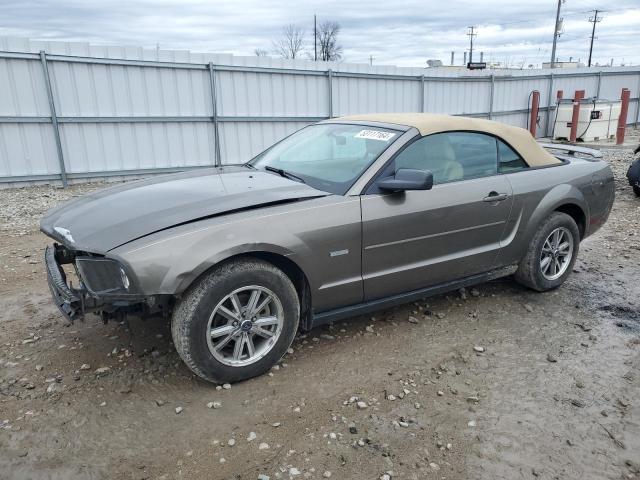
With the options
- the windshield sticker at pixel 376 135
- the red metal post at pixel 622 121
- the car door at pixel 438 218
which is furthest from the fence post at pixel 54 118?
the red metal post at pixel 622 121

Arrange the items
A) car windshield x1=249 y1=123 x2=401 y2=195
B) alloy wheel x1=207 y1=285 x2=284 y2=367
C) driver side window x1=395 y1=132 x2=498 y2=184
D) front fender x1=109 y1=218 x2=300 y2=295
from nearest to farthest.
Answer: front fender x1=109 y1=218 x2=300 y2=295 → alloy wheel x1=207 y1=285 x2=284 y2=367 → car windshield x1=249 y1=123 x2=401 y2=195 → driver side window x1=395 y1=132 x2=498 y2=184

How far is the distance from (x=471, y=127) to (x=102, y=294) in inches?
117

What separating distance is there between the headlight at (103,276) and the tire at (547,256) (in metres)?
3.25

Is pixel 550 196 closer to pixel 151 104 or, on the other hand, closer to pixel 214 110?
pixel 214 110

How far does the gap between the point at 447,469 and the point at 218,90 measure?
32.4ft

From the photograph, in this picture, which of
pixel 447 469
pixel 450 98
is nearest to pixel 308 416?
pixel 447 469

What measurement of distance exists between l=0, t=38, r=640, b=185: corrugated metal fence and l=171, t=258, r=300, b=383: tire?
26.4 ft

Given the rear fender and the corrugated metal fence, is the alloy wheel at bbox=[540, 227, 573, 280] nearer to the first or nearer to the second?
the rear fender

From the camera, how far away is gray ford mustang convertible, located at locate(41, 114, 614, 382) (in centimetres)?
280

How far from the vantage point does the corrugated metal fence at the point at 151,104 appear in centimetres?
912

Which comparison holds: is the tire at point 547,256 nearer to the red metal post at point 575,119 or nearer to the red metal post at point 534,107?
the red metal post at point 534,107

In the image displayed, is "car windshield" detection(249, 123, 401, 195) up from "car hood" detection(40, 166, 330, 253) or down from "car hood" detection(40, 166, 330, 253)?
up

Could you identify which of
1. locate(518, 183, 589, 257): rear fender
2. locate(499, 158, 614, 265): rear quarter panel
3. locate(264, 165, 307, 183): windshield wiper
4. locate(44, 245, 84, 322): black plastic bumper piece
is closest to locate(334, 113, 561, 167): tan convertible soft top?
locate(499, 158, 614, 265): rear quarter panel

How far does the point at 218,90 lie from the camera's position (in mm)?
10820
